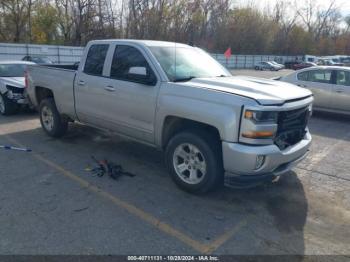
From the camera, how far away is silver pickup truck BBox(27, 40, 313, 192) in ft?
11.7

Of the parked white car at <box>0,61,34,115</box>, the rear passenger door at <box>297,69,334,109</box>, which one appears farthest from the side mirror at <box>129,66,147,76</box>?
the rear passenger door at <box>297,69,334,109</box>

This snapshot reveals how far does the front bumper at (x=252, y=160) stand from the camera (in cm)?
352

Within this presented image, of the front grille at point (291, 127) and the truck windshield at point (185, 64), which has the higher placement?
the truck windshield at point (185, 64)

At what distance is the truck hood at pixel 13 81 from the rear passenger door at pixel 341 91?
8812mm

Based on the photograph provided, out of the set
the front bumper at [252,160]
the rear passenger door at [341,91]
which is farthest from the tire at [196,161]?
the rear passenger door at [341,91]

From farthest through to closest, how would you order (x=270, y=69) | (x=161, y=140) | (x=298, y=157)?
(x=270, y=69) → (x=161, y=140) → (x=298, y=157)

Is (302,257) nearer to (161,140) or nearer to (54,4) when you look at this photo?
(161,140)

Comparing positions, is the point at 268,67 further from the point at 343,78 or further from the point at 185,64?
the point at 185,64

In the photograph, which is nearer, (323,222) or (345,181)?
(323,222)

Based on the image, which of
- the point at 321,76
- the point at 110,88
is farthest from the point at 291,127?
the point at 321,76

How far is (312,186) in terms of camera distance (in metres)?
4.61

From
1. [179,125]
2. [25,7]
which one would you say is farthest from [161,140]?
[25,7]

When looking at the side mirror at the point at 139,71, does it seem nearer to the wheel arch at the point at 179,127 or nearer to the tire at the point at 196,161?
the wheel arch at the point at 179,127

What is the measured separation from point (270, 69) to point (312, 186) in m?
42.5
